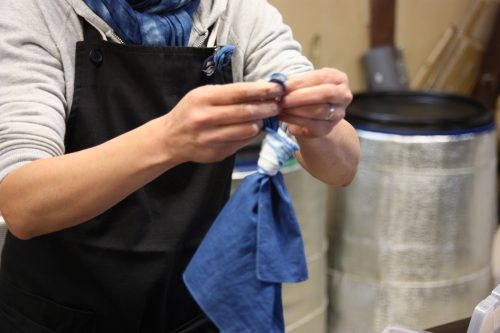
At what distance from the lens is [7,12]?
0.88 m

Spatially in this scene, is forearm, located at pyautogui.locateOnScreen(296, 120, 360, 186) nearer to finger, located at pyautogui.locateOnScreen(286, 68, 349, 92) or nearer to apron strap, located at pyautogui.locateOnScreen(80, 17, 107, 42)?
finger, located at pyautogui.locateOnScreen(286, 68, 349, 92)

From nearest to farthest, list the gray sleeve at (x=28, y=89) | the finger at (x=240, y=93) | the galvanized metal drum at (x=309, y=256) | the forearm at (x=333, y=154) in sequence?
the finger at (x=240, y=93), the gray sleeve at (x=28, y=89), the forearm at (x=333, y=154), the galvanized metal drum at (x=309, y=256)

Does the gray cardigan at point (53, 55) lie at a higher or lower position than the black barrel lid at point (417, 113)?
higher

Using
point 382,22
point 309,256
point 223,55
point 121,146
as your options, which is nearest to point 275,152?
point 121,146

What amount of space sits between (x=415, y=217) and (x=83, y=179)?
1248 mm

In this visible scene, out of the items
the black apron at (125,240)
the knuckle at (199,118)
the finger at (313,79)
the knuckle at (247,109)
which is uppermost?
the finger at (313,79)

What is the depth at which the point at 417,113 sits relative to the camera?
1.98 meters

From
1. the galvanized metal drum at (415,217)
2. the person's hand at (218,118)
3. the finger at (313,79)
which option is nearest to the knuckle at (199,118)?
the person's hand at (218,118)

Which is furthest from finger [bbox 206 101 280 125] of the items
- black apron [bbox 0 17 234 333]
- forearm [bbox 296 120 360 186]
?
black apron [bbox 0 17 234 333]

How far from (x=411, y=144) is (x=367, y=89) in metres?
0.63

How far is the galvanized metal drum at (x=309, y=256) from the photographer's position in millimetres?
1782

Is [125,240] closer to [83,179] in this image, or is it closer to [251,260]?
[83,179]

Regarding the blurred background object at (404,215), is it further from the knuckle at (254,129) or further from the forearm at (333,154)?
the knuckle at (254,129)

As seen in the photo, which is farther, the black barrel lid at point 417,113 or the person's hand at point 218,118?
the black barrel lid at point 417,113
